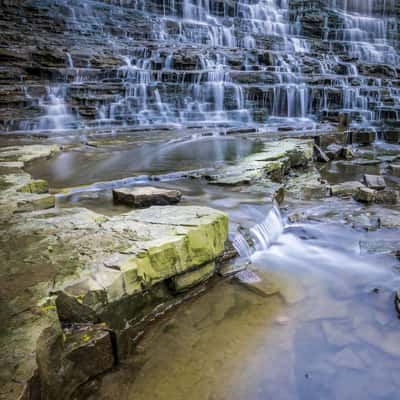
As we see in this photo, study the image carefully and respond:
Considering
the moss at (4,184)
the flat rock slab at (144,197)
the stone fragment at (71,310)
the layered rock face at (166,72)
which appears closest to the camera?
the stone fragment at (71,310)

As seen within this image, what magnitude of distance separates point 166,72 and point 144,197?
511 inches

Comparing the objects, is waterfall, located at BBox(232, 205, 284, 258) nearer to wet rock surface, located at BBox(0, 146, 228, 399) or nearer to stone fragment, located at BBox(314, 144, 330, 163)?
wet rock surface, located at BBox(0, 146, 228, 399)

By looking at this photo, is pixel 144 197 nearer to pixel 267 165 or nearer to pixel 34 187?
pixel 34 187

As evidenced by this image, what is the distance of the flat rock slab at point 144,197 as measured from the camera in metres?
3.69

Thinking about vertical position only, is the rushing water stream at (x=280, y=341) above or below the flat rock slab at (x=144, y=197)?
below

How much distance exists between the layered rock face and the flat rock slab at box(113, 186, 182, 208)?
909 centimetres

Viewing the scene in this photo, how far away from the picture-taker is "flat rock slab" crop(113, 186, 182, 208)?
3.69 meters

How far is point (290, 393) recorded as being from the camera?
6.36 feet

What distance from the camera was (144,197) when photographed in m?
3.69

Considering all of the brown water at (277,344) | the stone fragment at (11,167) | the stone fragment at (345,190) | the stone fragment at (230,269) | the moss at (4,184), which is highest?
the stone fragment at (11,167)

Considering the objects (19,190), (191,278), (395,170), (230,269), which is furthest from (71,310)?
(395,170)

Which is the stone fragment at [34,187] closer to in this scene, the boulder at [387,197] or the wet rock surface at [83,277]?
the wet rock surface at [83,277]

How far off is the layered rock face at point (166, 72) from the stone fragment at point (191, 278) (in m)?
10.5

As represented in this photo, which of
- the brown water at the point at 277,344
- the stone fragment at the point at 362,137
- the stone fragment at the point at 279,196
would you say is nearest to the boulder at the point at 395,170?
the stone fragment at the point at 279,196
